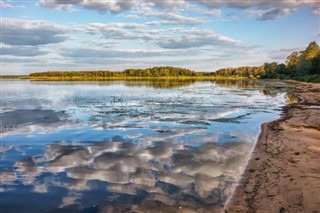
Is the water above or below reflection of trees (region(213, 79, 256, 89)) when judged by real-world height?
below

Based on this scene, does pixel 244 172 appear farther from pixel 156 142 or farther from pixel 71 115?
pixel 71 115

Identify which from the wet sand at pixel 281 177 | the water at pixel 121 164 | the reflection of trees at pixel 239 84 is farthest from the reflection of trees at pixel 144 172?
the reflection of trees at pixel 239 84

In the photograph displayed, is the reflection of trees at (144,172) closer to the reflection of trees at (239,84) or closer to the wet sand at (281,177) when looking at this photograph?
the wet sand at (281,177)

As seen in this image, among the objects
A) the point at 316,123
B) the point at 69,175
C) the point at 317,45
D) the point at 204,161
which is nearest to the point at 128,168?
the point at 69,175

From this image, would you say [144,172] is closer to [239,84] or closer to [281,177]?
[281,177]

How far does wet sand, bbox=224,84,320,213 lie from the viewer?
828 centimetres

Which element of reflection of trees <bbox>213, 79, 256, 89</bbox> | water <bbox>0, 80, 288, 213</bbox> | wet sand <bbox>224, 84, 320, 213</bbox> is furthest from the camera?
reflection of trees <bbox>213, 79, 256, 89</bbox>

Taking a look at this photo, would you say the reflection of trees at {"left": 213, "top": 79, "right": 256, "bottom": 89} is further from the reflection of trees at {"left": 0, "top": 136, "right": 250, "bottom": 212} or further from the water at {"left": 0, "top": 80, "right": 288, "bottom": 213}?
the reflection of trees at {"left": 0, "top": 136, "right": 250, "bottom": 212}

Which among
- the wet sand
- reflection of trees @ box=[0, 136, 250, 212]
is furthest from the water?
the wet sand

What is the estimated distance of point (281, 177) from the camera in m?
10.4

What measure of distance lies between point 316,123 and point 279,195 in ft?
47.9

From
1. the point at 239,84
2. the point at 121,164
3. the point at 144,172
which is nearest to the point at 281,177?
the point at 144,172

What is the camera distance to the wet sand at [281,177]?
8277 mm

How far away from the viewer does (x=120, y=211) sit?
8.02 m
